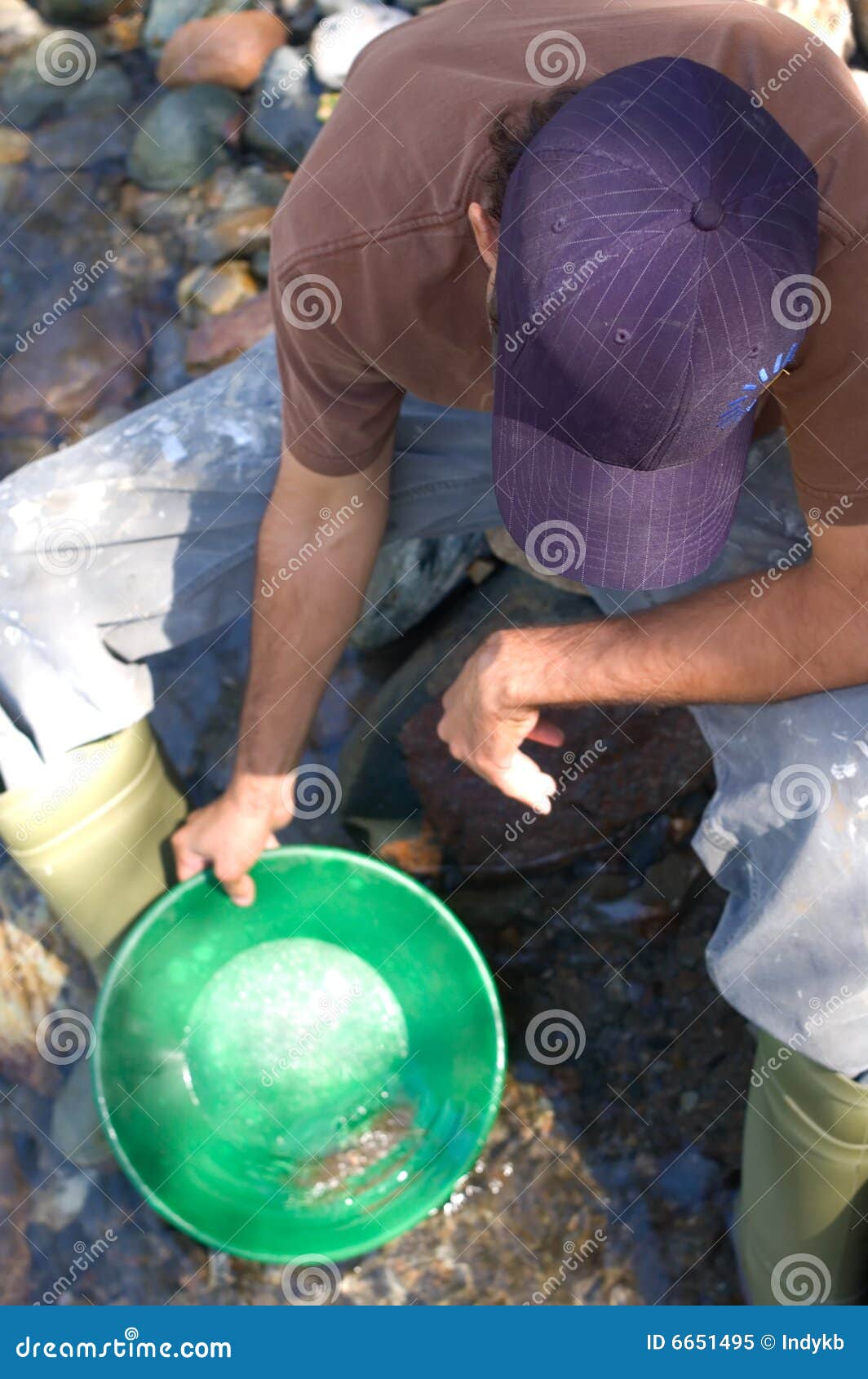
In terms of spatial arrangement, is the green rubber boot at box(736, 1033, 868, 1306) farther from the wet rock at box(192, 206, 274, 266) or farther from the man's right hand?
the wet rock at box(192, 206, 274, 266)

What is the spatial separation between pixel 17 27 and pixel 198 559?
207 cm

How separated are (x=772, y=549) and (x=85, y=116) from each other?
2232 millimetres

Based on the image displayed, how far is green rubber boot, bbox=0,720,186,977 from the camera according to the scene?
1.80 m

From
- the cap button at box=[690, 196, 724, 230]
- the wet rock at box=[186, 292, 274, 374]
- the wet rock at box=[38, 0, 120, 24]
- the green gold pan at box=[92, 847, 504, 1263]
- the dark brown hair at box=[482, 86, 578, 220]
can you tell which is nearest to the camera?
the cap button at box=[690, 196, 724, 230]

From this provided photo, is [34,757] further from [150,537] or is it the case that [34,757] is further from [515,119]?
[515,119]

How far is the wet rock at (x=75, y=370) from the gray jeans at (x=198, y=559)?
2.57 ft

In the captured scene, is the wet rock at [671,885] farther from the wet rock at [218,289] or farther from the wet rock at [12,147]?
the wet rock at [12,147]

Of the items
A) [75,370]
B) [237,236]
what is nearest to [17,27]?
[237,236]

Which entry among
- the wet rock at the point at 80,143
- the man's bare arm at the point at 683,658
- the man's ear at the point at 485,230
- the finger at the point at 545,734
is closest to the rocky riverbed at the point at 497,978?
the finger at the point at 545,734

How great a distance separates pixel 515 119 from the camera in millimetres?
1177

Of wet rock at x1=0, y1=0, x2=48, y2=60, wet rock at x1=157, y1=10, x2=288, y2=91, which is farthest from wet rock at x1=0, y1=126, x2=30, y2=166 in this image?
wet rock at x1=157, y1=10, x2=288, y2=91

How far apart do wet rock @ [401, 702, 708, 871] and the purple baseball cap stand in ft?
3.04

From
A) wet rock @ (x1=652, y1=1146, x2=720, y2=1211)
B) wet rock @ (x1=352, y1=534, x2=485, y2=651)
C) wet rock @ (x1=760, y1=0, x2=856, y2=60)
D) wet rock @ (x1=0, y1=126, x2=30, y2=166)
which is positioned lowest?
wet rock @ (x1=652, y1=1146, x2=720, y2=1211)

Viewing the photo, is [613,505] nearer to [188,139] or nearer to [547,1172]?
[547,1172]
